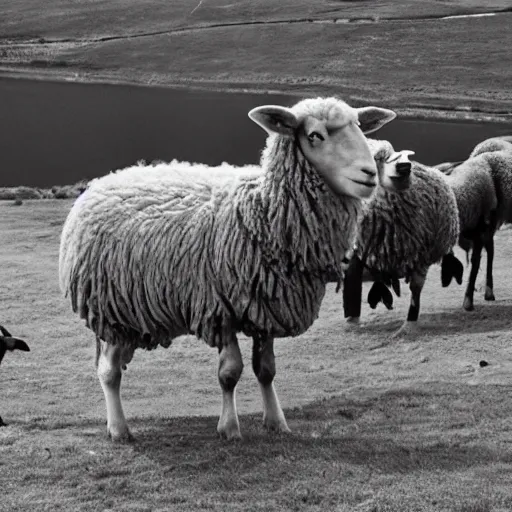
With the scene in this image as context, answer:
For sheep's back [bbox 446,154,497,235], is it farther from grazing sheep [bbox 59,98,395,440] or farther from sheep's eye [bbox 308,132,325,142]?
sheep's eye [bbox 308,132,325,142]

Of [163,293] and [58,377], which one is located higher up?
[163,293]

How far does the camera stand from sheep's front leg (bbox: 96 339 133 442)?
701 centimetres

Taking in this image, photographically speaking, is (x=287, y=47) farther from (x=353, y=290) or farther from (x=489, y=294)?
(x=353, y=290)

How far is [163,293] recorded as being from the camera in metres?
6.85

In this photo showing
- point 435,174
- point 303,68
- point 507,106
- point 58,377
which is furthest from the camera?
point 303,68

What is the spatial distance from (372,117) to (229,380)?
7.25 ft

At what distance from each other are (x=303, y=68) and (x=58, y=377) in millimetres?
56370

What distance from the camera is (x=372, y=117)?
23.6 feet

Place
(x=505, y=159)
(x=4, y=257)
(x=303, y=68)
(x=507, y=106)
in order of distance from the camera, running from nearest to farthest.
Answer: (x=505, y=159) → (x=4, y=257) → (x=507, y=106) → (x=303, y=68)

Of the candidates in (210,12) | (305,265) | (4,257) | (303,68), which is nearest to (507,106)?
(303,68)

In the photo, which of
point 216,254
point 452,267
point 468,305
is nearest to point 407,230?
point 452,267

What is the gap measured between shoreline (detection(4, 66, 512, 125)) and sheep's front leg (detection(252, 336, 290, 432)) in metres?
46.2

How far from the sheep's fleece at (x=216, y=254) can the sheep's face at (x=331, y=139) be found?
0.11 meters

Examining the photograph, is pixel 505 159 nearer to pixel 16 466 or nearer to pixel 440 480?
pixel 440 480
